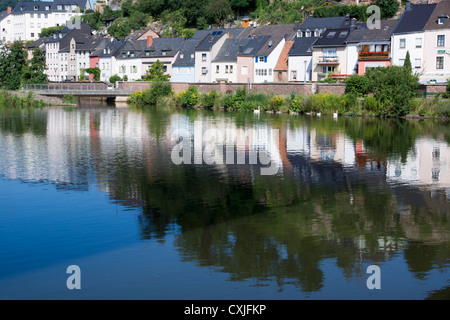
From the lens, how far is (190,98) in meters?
76.8

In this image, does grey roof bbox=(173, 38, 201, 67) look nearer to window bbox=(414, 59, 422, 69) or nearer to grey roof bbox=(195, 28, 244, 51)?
grey roof bbox=(195, 28, 244, 51)

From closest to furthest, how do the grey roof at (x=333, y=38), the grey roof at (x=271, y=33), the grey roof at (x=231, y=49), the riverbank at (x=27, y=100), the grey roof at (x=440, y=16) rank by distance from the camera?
the grey roof at (x=440, y=16) → the grey roof at (x=333, y=38) → the riverbank at (x=27, y=100) → the grey roof at (x=271, y=33) → the grey roof at (x=231, y=49)

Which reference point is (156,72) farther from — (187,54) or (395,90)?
(395,90)

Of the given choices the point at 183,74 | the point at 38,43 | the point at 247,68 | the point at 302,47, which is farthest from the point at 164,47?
the point at 38,43

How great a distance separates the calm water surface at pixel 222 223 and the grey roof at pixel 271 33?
5028 centimetres

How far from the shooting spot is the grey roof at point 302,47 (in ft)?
258

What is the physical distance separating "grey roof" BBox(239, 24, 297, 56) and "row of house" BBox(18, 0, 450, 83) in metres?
0.14

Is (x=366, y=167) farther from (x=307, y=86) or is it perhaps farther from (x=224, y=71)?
(x=224, y=71)

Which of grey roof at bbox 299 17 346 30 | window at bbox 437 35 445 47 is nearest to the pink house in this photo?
window at bbox 437 35 445 47

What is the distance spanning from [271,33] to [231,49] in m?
6.11

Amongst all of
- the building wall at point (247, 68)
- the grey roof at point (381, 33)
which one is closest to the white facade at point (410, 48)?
the grey roof at point (381, 33)

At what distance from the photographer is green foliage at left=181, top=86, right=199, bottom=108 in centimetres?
7656

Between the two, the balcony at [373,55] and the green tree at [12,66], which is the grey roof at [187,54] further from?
the balcony at [373,55]
